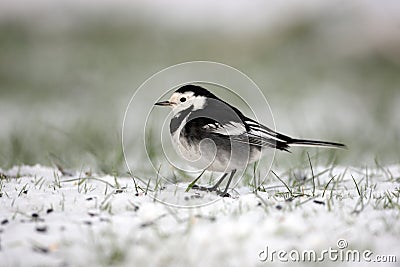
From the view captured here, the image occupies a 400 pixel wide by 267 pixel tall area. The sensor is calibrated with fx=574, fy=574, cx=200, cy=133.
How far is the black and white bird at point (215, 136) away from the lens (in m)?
3.87

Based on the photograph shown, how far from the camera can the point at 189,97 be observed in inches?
161

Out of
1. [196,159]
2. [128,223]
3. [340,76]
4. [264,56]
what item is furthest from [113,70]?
[128,223]

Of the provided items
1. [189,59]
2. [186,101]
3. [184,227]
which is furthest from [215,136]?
[189,59]

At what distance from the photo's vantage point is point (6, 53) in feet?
38.4

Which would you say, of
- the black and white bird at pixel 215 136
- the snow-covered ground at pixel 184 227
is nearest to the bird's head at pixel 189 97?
the black and white bird at pixel 215 136

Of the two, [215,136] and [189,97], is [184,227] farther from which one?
[189,97]

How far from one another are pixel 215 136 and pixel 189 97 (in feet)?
1.27

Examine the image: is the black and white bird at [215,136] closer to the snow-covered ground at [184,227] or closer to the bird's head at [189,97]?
the bird's head at [189,97]

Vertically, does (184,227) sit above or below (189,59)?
below

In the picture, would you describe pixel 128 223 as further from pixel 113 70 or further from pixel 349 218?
pixel 113 70

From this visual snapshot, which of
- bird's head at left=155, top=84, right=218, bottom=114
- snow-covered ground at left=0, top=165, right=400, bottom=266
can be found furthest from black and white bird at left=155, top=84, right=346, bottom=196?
snow-covered ground at left=0, top=165, right=400, bottom=266

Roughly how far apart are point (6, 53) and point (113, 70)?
235 cm

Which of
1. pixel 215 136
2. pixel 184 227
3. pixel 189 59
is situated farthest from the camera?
pixel 189 59

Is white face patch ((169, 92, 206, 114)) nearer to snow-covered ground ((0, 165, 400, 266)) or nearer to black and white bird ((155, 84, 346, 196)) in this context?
black and white bird ((155, 84, 346, 196))
